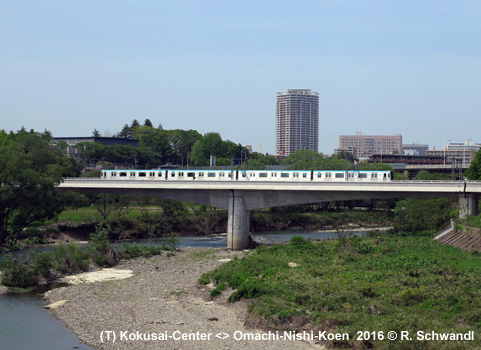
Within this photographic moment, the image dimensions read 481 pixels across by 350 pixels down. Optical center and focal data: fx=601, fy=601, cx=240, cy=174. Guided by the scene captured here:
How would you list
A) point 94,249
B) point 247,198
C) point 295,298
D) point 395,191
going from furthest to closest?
point 247,198 < point 395,191 < point 94,249 < point 295,298

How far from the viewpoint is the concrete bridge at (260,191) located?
204 ft

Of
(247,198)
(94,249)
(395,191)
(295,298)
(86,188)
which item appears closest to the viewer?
(295,298)

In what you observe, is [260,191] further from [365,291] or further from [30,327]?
[30,327]

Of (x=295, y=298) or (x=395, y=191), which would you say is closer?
(x=295, y=298)

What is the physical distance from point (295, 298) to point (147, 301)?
34.6ft

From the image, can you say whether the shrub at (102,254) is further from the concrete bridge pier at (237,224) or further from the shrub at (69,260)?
the concrete bridge pier at (237,224)

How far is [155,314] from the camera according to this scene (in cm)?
3675

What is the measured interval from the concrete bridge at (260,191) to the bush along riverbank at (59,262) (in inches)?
453

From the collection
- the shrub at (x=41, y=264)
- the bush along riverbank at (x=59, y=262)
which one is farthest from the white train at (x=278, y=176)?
the shrub at (x=41, y=264)

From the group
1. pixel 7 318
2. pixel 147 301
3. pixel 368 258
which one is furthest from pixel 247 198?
pixel 7 318

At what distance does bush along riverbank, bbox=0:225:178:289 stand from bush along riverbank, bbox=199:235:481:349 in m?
12.1

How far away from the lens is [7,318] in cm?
3716

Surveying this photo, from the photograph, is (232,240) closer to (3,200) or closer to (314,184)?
(314,184)

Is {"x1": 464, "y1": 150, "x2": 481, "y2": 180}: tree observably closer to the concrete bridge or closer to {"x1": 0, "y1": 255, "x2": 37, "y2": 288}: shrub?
the concrete bridge
